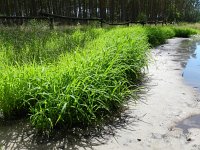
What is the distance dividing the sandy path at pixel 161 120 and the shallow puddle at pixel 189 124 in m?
0.06

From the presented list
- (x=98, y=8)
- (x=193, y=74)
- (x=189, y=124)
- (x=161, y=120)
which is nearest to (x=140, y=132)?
(x=161, y=120)

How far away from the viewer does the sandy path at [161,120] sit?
134 inches

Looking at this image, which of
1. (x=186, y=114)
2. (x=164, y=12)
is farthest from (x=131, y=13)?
(x=186, y=114)

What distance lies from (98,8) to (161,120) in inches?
1136

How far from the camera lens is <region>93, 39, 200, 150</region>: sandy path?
3.41 m

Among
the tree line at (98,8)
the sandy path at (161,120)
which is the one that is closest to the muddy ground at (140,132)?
the sandy path at (161,120)

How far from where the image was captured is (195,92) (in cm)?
559

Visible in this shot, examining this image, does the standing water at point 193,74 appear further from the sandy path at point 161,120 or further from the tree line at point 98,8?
the tree line at point 98,8

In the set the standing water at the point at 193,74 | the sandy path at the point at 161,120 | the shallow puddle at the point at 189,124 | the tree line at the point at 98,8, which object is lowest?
the standing water at the point at 193,74

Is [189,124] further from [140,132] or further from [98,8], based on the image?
[98,8]

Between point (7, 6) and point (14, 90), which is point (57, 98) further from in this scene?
point (7, 6)

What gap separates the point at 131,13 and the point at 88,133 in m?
34.1

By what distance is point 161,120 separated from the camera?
4.10m

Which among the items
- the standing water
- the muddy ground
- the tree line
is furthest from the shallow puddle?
the tree line
